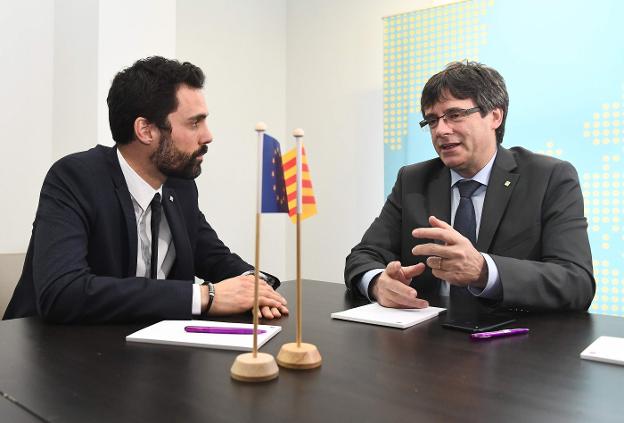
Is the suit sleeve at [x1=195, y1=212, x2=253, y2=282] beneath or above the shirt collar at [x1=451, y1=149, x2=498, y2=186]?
Result: beneath

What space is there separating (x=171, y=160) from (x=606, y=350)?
1489 millimetres

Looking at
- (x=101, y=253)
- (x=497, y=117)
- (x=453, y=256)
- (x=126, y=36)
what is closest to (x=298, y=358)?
(x=453, y=256)

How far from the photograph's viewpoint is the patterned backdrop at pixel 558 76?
2711 mm

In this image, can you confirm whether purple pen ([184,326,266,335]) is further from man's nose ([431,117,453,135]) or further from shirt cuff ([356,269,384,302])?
man's nose ([431,117,453,135])

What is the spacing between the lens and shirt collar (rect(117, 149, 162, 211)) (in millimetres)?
1818

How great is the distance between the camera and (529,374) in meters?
0.93

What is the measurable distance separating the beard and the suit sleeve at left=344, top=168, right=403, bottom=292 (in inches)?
27.0

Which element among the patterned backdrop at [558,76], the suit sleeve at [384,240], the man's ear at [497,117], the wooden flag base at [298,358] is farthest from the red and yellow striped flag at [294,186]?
the patterned backdrop at [558,76]

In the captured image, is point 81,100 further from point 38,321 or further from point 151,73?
point 38,321

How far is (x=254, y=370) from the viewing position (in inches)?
34.5

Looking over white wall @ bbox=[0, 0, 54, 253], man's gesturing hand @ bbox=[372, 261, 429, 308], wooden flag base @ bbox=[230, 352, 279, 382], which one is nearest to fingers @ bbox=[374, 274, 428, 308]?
man's gesturing hand @ bbox=[372, 261, 429, 308]

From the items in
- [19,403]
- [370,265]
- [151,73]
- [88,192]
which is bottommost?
[19,403]

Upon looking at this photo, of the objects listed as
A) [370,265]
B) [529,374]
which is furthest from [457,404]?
[370,265]

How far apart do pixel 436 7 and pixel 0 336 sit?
115 inches
